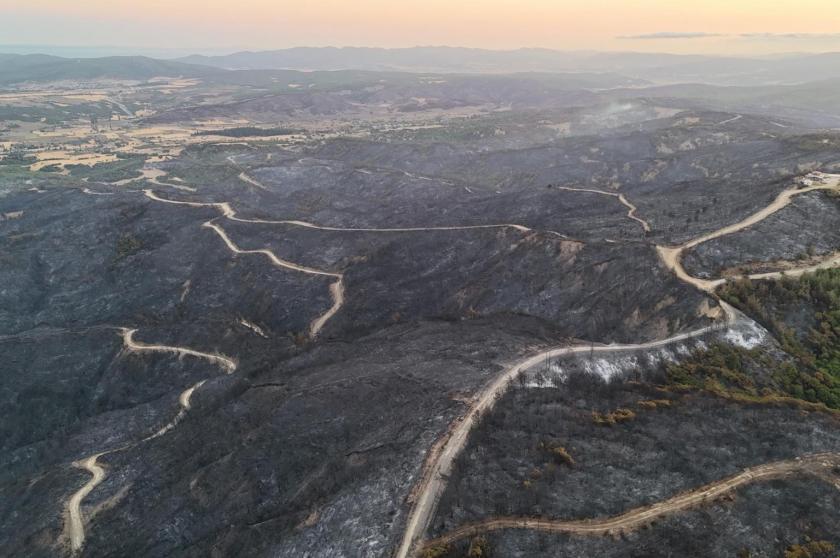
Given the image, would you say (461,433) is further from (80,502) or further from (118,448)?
(118,448)

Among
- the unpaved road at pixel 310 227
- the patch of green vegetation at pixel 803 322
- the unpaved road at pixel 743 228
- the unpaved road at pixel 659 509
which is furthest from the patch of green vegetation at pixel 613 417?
the unpaved road at pixel 310 227

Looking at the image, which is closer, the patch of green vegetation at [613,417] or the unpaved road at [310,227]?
the patch of green vegetation at [613,417]

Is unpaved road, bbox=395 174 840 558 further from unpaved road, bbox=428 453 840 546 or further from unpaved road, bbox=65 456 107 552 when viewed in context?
unpaved road, bbox=65 456 107 552

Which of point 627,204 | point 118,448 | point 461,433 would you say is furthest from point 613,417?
point 627,204

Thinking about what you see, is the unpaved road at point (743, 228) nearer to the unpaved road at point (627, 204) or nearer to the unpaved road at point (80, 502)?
the unpaved road at point (627, 204)

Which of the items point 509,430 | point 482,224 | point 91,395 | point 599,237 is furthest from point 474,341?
point 91,395
